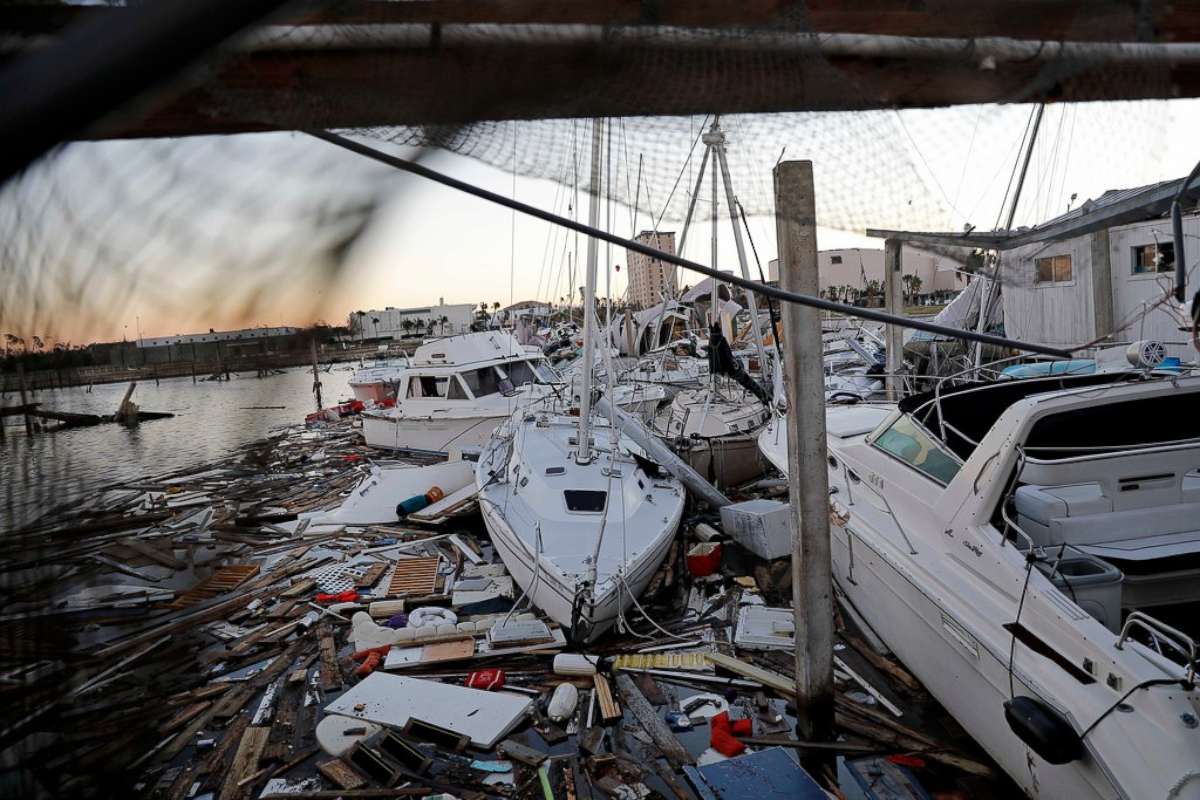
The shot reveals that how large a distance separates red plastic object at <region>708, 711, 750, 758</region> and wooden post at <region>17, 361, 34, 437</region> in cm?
494

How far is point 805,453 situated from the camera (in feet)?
15.5

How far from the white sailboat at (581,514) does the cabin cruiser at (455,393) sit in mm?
6173

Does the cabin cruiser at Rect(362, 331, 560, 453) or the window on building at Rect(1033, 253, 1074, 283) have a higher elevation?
the window on building at Rect(1033, 253, 1074, 283)

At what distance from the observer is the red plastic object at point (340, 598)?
853 centimetres

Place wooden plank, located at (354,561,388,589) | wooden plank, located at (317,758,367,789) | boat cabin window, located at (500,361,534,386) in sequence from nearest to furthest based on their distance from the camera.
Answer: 1. wooden plank, located at (317,758,367,789)
2. wooden plank, located at (354,561,388,589)
3. boat cabin window, located at (500,361,534,386)

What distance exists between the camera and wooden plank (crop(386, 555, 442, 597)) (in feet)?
28.4

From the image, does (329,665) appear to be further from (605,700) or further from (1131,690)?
(1131,690)

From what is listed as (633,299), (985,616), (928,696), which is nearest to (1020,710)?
(985,616)

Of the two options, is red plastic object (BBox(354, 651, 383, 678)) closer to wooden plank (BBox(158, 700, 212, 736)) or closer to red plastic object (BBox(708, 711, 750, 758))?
wooden plank (BBox(158, 700, 212, 736))

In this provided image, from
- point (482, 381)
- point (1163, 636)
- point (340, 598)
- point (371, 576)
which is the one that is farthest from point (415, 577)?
point (482, 381)

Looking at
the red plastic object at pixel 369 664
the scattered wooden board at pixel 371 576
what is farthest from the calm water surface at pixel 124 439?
the scattered wooden board at pixel 371 576

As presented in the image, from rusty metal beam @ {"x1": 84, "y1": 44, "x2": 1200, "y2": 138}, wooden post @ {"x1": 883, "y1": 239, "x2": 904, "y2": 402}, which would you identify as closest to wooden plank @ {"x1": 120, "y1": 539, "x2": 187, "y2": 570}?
rusty metal beam @ {"x1": 84, "y1": 44, "x2": 1200, "y2": 138}

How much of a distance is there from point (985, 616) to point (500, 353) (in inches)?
580

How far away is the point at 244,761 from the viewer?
17.9ft
